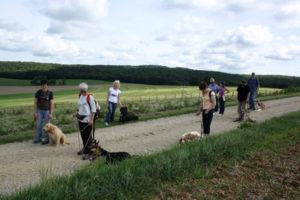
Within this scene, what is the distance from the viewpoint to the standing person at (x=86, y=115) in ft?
40.1

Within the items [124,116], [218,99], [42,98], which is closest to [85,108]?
[42,98]

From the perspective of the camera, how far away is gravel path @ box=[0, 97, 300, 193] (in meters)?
9.83

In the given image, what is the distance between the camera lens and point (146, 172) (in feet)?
28.1

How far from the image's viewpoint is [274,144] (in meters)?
13.4

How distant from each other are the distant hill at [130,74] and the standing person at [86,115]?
249 ft

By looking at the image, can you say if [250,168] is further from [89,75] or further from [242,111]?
[89,75]

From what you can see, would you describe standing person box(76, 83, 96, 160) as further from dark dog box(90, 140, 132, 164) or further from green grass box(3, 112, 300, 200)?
green grass box(3, 112, 300, 200)

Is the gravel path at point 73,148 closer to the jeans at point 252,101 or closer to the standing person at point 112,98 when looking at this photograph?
the standing person at point 112,98

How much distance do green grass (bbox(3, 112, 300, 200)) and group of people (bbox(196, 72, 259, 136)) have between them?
124cm

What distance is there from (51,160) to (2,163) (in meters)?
1.13

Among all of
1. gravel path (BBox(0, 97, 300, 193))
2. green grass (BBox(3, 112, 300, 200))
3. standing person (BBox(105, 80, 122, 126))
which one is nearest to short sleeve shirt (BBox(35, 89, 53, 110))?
gravel path (BBox(0, 97, 300, 193))

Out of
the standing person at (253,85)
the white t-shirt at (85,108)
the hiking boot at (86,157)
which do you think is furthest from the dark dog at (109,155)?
the standing person at (253,85)

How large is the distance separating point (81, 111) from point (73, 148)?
1.62m

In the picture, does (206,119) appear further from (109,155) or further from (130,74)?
(130,74)
